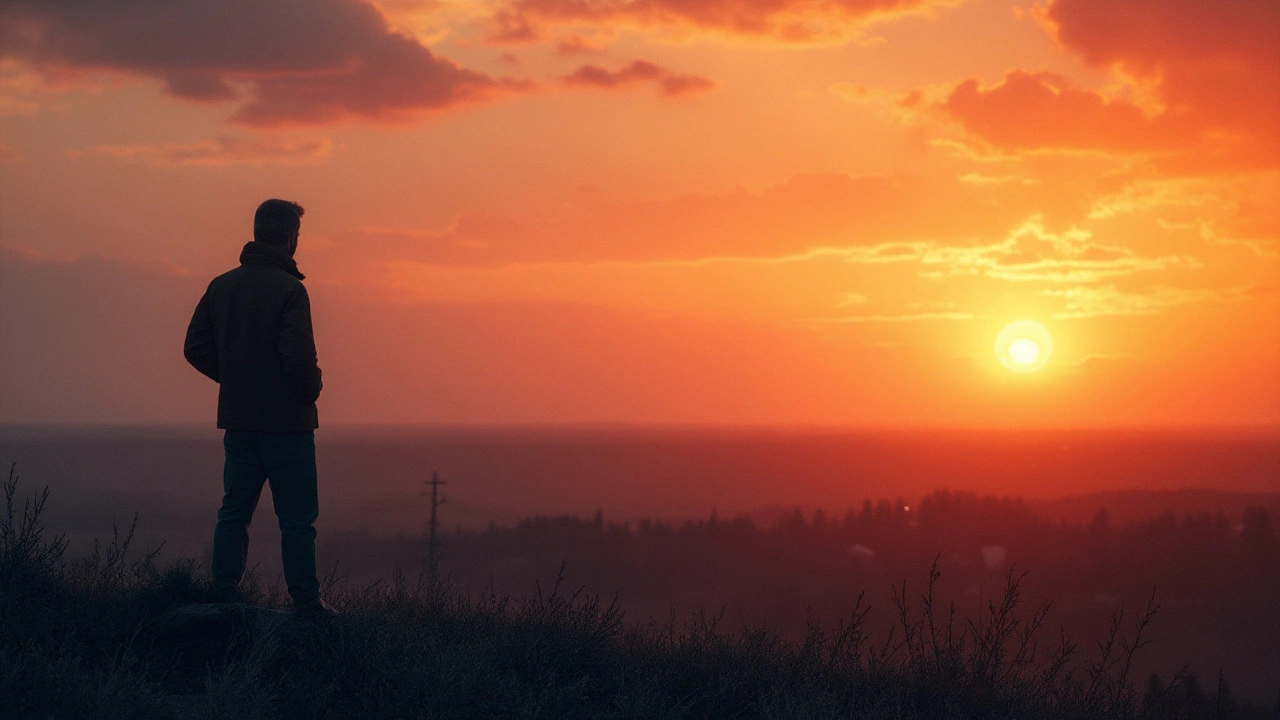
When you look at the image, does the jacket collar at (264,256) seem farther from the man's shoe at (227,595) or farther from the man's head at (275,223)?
the man's shoe at (227,595)

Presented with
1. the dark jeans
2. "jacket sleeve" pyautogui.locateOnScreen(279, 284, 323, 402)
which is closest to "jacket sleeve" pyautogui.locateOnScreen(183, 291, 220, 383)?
the dark jeans

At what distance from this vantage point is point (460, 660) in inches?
205

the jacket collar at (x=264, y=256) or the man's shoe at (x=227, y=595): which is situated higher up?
the jacket collar at (x=264, y=256)

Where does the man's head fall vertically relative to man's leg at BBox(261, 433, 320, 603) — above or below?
above

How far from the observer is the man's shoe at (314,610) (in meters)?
5.90

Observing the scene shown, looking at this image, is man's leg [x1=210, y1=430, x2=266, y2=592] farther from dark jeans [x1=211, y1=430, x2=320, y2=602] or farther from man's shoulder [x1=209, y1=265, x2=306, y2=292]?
man's shoulder [x1=209, y1=265, x2=306, y2=292]

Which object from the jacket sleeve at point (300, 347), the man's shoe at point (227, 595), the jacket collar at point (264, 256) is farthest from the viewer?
the jacket collar at point (264, 256)

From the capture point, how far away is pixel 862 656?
21.4 ft

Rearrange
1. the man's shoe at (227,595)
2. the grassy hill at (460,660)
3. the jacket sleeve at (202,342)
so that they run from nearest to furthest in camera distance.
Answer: the grassy hill at (460,660) → the man's shoe at (227,595) → the jacket sleeve at (202,342)

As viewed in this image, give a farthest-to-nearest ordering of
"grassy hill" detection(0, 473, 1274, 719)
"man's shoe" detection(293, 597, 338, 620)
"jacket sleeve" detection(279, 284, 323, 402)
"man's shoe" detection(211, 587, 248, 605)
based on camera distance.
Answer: "man's shoe" detection(211, 587, 248, 605)
"jacket sleeve" detection(279, 284, 323, 402)
"man's shoe" detection(293, 597, 338, 620)
"grassy hill" detection(0, 473, 1274, 719)

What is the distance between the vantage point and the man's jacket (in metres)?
6.20

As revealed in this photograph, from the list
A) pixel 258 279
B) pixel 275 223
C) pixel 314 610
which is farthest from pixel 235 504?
pixel 275 223

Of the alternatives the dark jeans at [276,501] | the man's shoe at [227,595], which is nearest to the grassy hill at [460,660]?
the man's shoe at [227,595]

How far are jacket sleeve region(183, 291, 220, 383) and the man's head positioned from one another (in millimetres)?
539
